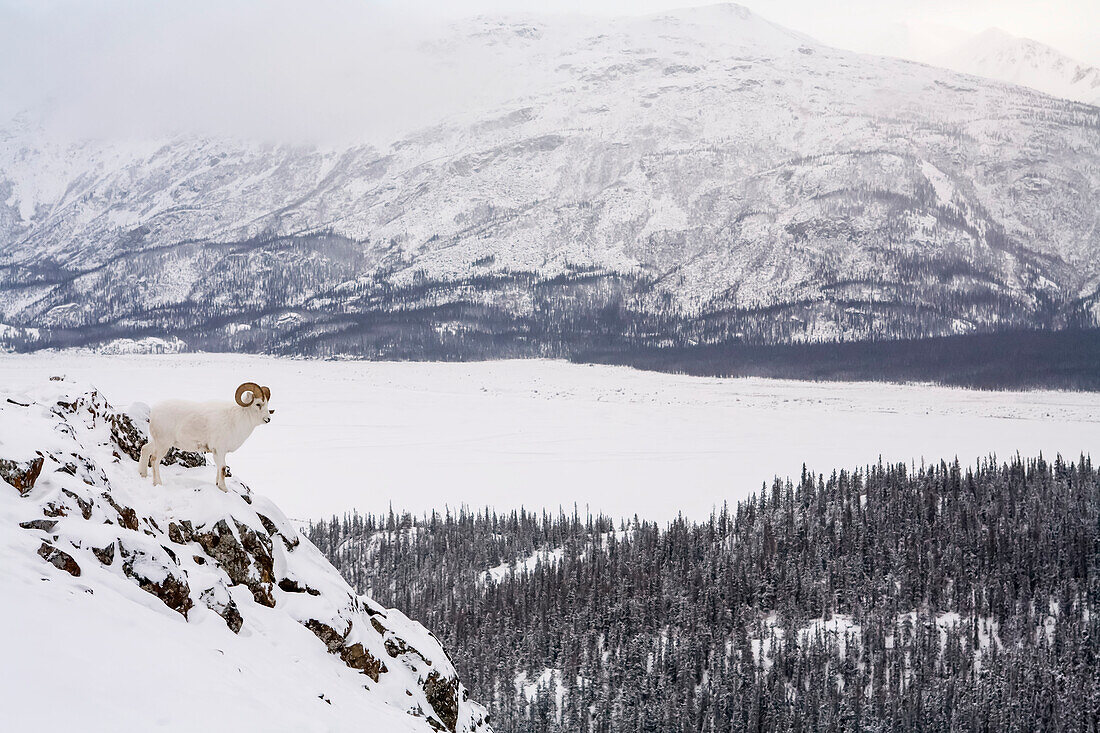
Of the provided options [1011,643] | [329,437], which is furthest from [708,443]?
[1011,643]

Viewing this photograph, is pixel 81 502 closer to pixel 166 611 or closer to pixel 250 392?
pixel 166 611

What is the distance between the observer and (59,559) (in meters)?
13.3

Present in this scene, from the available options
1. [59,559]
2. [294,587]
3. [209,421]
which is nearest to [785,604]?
[294,587]

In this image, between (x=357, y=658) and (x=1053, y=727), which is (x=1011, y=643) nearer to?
(x=1053, y=727)

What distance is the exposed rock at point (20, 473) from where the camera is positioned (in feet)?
50.0

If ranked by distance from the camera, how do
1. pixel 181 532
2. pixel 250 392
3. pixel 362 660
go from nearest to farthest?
pixel 181 532 → pixel 250 392 → pixel 362 660

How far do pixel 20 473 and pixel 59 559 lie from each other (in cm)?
313

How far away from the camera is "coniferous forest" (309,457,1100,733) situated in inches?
2613

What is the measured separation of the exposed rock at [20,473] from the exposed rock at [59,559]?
2443mm

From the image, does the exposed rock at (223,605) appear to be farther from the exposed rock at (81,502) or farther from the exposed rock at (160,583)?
the exposed rock at (81,502)

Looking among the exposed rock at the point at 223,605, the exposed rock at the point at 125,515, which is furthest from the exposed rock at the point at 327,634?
the exposed rock at the point at 125,515

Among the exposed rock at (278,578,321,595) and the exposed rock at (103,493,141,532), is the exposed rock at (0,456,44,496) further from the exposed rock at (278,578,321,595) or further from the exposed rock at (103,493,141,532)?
the exposed rock at (278,578,321,595)

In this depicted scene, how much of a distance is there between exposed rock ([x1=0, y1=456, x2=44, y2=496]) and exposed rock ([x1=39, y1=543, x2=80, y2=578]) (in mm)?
2443

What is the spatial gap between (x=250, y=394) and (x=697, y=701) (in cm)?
5885
